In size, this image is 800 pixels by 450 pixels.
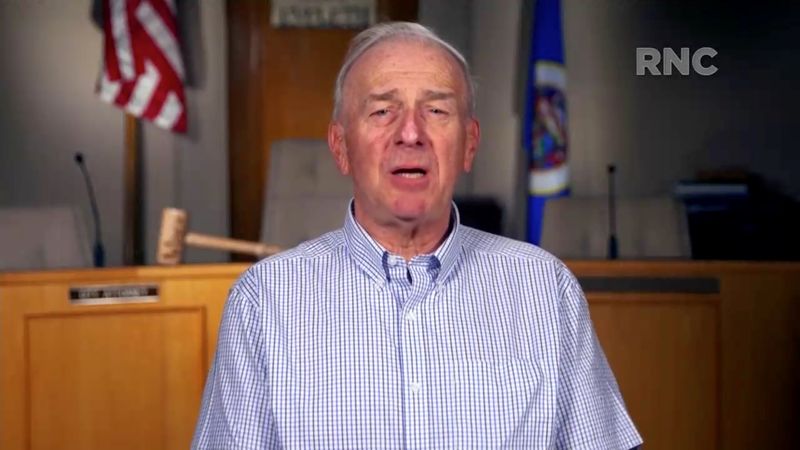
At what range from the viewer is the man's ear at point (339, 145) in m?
1.34

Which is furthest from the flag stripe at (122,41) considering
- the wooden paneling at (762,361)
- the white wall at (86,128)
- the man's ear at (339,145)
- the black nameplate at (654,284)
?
the man's ear at (339,145)

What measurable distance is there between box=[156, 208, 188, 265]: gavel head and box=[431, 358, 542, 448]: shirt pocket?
65.5 inches

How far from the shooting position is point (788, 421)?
2.43m

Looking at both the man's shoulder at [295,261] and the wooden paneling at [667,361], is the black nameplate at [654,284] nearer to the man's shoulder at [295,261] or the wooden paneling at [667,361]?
the wooden paneling at [667,361]

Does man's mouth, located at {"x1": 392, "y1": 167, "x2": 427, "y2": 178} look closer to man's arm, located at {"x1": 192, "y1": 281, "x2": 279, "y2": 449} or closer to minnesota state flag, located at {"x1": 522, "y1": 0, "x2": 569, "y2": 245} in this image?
man's arm, located at {"x1": 192, "y1": 281, "x2": 279, "y2": 449}

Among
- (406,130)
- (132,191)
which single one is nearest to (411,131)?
(406,130)

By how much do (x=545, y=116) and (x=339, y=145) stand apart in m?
2.45

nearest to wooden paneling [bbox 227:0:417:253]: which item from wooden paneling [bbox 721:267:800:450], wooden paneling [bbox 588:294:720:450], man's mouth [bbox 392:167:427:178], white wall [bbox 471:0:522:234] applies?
white wall [bbox 471:0:522:234]

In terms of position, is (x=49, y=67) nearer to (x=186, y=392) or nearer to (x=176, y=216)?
(x=176, y=216)

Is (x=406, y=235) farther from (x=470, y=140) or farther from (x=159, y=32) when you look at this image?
(x=159, y=32)

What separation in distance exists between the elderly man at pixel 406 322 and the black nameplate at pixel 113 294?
→ 1.30 meters

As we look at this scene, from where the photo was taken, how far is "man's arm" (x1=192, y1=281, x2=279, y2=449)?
117 centimetres

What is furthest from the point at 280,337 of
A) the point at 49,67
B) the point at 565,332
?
the point at 49,67

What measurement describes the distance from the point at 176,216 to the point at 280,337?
5.64 feet
